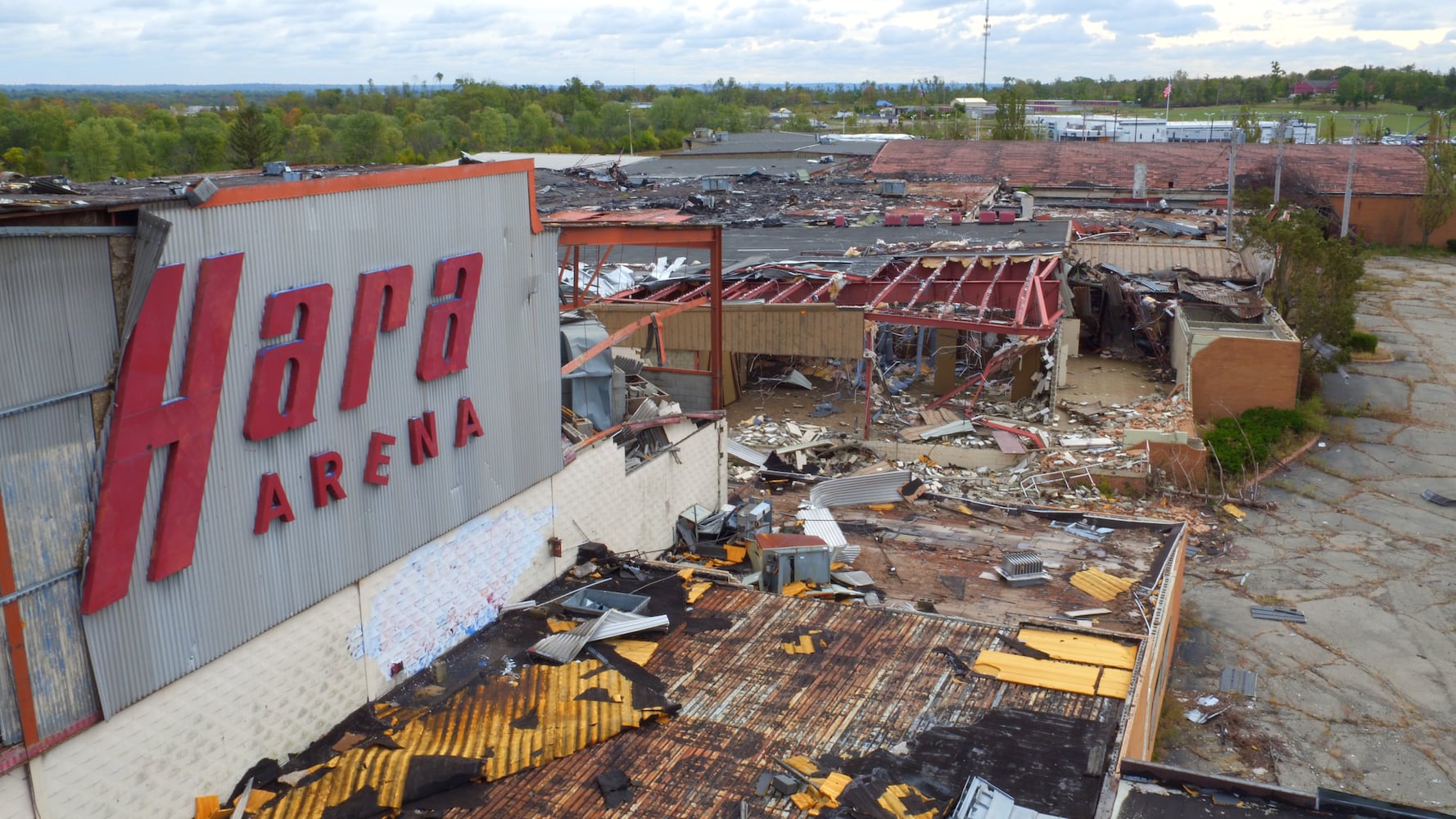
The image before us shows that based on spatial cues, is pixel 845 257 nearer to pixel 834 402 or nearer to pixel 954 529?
pixel 834 402

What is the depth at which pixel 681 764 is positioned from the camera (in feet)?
38.5

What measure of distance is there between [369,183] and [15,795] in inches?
269

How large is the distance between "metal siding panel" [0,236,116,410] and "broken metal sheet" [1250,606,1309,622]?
2085 centimetres

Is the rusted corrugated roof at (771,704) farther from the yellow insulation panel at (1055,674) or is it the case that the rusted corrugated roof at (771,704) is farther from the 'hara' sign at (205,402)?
the 'hara' sign at (205,402)

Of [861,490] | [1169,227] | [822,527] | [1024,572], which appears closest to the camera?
[1024,572]

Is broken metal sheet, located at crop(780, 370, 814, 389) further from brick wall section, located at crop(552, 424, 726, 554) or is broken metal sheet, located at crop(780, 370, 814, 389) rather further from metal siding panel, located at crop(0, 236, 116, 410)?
metal siding panel, located at crop(0, 236, 116, 410)

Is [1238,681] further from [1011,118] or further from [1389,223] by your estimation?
[1011,118]

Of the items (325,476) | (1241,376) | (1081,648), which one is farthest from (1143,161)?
(325,476)

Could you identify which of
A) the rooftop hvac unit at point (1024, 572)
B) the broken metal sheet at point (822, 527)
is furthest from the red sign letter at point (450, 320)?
the rooftop hvac unit at point (1024, 572)

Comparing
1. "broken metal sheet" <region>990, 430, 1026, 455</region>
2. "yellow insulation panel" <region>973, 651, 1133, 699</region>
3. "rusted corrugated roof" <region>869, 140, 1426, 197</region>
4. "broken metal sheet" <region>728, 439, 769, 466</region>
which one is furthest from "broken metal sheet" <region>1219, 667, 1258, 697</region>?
"rusted corrugated roof" <region>869, 140, 1426, 197</region>

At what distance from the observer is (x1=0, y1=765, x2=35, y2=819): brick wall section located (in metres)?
8.66

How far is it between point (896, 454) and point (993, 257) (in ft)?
36.9

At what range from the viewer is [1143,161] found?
227 feet

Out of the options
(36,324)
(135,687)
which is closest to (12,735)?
(135,687)
